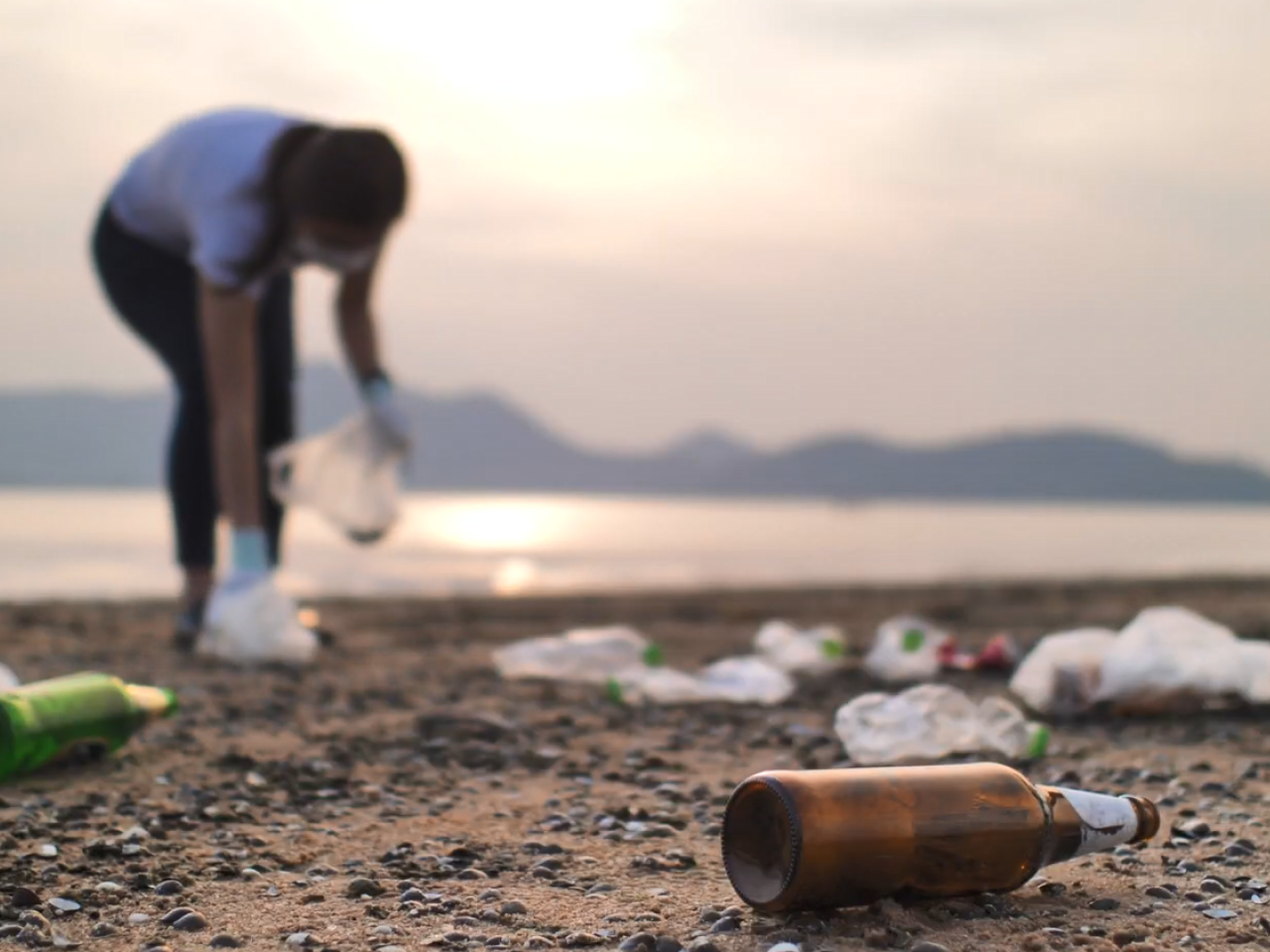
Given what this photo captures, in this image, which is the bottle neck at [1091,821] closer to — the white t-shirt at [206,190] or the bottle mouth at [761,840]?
the bottle mouth at [761,840]

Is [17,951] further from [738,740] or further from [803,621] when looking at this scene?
[803,621]

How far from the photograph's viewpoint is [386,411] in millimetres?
5102

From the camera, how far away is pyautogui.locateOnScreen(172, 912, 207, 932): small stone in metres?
1.75

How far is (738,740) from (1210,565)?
11489mm

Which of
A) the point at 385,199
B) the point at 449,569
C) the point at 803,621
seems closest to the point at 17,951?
the point at 385,199

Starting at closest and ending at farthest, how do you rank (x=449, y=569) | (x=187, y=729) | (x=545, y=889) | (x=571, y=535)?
(x=545, y=889)
(x=187, y=729)
(x=449, y=569)
(x=571, y=535)

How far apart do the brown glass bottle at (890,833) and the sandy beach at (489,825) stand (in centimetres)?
5

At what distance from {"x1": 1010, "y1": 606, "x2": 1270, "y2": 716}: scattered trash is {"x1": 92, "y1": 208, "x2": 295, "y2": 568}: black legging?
2.74 m

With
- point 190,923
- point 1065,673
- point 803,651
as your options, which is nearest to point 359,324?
point 803,651

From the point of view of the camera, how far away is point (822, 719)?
135 inches

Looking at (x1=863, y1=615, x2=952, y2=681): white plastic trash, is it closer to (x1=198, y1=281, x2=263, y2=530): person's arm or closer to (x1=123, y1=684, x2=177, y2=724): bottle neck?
(x1=198, y1=281, x2=263, y2=530): person's arm

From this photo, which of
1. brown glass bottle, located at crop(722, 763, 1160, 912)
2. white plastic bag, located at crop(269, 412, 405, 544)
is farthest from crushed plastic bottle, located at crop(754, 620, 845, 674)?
brown glass bottle, located at crop(722, 763, 1160, 912)

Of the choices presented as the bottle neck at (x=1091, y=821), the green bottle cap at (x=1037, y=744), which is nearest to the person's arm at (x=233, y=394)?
the green bottle cap at (x=1037, y=744)

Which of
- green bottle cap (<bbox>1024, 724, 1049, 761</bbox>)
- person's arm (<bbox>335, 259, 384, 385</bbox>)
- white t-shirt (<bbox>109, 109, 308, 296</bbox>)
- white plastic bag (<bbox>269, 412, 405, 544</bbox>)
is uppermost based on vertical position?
white t-shirt (<bbox>109, 109, 308, 296</bbox>)
